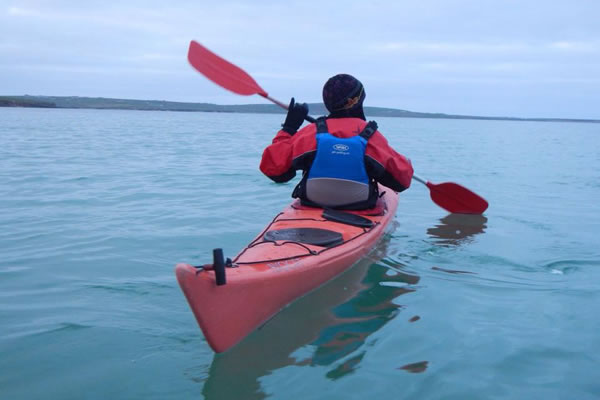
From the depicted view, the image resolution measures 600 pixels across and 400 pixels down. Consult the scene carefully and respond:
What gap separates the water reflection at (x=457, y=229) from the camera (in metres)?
6.35

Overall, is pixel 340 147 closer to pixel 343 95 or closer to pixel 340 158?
pixel 340 158

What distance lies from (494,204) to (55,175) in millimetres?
7920

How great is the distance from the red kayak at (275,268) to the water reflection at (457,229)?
5.19 feet

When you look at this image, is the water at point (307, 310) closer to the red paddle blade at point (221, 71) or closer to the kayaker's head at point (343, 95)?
the kayaker's head at point (343, 95)

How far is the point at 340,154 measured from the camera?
4430mm

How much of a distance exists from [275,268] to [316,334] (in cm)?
51

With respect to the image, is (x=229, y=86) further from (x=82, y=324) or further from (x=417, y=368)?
(x=417, y=368)

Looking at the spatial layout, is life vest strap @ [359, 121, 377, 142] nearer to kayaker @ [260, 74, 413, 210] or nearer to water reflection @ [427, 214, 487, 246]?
kayaker @ [260, 74, 413, 210]

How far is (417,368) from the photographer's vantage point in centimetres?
311

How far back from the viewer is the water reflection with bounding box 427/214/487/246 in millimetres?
6352

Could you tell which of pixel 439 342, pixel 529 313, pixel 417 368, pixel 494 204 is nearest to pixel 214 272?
pixel 417 368

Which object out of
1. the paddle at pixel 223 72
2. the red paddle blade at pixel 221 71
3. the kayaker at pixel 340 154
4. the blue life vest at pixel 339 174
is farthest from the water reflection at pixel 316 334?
the red paddle blade at pixel 221 71

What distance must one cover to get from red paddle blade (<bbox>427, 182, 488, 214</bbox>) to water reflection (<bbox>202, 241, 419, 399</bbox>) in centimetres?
295

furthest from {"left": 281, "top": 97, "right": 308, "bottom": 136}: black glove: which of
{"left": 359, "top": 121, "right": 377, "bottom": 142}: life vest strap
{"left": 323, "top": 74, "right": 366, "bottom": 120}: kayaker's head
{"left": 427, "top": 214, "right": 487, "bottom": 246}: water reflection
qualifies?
{"left": 427, "top": 214, "right": 487, "bottom": 246}: water reflection
